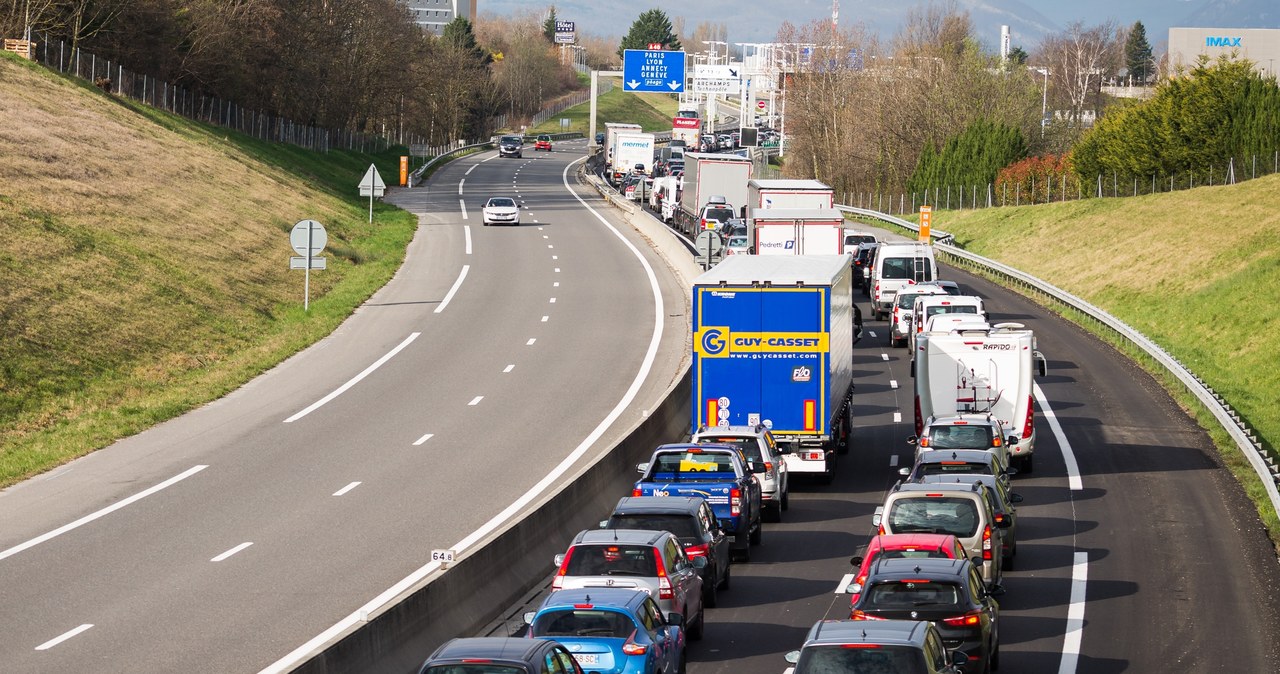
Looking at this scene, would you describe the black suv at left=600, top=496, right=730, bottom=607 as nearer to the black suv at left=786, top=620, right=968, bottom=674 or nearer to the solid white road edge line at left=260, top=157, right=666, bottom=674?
the solid white road edge line at left=260, top=157, right=666, bottom=674

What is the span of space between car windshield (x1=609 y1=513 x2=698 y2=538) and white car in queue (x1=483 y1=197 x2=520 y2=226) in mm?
53090

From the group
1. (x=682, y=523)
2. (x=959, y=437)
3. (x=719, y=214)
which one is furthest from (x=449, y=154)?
(x=682, y=523)

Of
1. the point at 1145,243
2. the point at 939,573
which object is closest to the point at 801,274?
the point at 939,573

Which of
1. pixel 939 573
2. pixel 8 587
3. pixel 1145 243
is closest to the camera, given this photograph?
pixel 939 573

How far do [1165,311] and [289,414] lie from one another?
30.6 meters

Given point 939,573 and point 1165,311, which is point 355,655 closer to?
point 939,573

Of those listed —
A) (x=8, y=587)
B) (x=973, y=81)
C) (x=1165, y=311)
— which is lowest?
(x=8, y=587)

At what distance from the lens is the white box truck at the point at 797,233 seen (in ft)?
167

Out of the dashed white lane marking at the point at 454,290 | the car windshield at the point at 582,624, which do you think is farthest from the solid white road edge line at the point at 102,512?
the dashed white lane marking at the point at 454,290

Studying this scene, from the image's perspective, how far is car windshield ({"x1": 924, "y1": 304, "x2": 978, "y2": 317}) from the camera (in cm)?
4109

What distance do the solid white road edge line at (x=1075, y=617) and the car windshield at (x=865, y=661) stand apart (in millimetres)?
5132

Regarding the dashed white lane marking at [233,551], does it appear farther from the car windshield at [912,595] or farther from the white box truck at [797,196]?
the white box truck at [797,196]

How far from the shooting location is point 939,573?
55.2 ft

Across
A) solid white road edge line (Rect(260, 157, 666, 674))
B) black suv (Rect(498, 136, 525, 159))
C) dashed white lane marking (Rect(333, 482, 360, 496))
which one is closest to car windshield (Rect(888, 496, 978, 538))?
solid white road edge line (Rect(260, 157, 666, 674))
